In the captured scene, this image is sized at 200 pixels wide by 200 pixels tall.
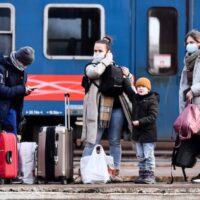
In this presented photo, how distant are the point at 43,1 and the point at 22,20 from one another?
0.46 metres

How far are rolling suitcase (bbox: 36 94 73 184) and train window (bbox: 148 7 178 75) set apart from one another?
4.56 m

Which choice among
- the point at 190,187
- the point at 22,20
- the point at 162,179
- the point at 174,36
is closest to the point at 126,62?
the point at 174,36

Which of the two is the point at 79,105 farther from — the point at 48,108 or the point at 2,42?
the point at 2,42

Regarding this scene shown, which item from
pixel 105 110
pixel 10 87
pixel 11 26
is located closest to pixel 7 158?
pixel 10 87

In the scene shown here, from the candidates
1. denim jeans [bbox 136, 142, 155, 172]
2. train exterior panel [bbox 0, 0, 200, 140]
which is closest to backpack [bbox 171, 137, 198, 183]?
denim jeans [bbox 136, 142, 155, 172]

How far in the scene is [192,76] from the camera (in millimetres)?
9859

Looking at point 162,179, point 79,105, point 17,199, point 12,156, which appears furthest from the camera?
point 79,105

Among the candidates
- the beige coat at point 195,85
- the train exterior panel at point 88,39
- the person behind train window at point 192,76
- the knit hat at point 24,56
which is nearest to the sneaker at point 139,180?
the person behind train window at point 192,76

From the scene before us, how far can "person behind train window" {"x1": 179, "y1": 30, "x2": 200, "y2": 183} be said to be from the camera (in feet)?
31.5

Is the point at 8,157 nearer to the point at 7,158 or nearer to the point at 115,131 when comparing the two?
the point at 7,158

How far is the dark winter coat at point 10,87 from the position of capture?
9.71 meters

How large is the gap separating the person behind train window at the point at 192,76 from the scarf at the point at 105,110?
84 cm

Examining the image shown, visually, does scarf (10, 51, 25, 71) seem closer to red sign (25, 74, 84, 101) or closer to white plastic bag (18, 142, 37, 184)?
white plastic bag (18, 142, 37, 184)

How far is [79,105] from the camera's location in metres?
13.5
